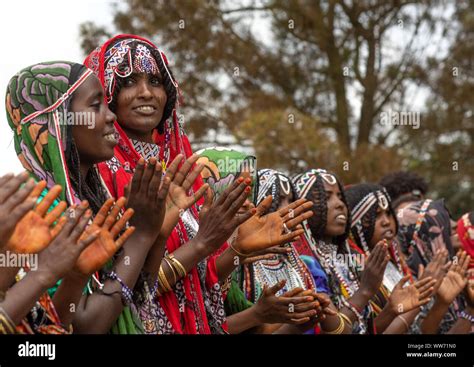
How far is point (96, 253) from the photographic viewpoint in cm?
319

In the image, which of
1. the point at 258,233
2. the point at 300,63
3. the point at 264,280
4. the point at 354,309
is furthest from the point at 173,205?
the point at 300,63

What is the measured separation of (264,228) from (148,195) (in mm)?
1016

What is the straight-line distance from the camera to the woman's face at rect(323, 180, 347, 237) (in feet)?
20.0

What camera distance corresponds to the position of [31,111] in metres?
3.66

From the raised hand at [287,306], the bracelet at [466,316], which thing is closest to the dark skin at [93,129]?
the raised hand at [287,306]

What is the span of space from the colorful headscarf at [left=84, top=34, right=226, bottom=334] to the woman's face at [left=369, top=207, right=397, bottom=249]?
2475 mm

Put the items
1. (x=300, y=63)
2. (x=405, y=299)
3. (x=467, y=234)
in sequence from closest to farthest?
(x=405, y=299)
(x=467, y=234)
(x=300, y=63)

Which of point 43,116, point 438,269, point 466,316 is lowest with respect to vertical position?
point 466,316

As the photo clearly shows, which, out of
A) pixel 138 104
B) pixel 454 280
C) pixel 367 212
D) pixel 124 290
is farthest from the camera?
pixel 367 212

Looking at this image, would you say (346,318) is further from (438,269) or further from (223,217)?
(223,217)

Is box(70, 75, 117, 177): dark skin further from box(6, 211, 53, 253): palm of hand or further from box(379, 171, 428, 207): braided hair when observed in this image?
box(379, 171, 428, 207): braided hair

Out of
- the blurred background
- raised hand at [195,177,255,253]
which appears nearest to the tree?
the blurred background

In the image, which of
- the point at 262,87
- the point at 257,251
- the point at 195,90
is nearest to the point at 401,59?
the point at 262,87

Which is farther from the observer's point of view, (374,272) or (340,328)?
(374,272)
